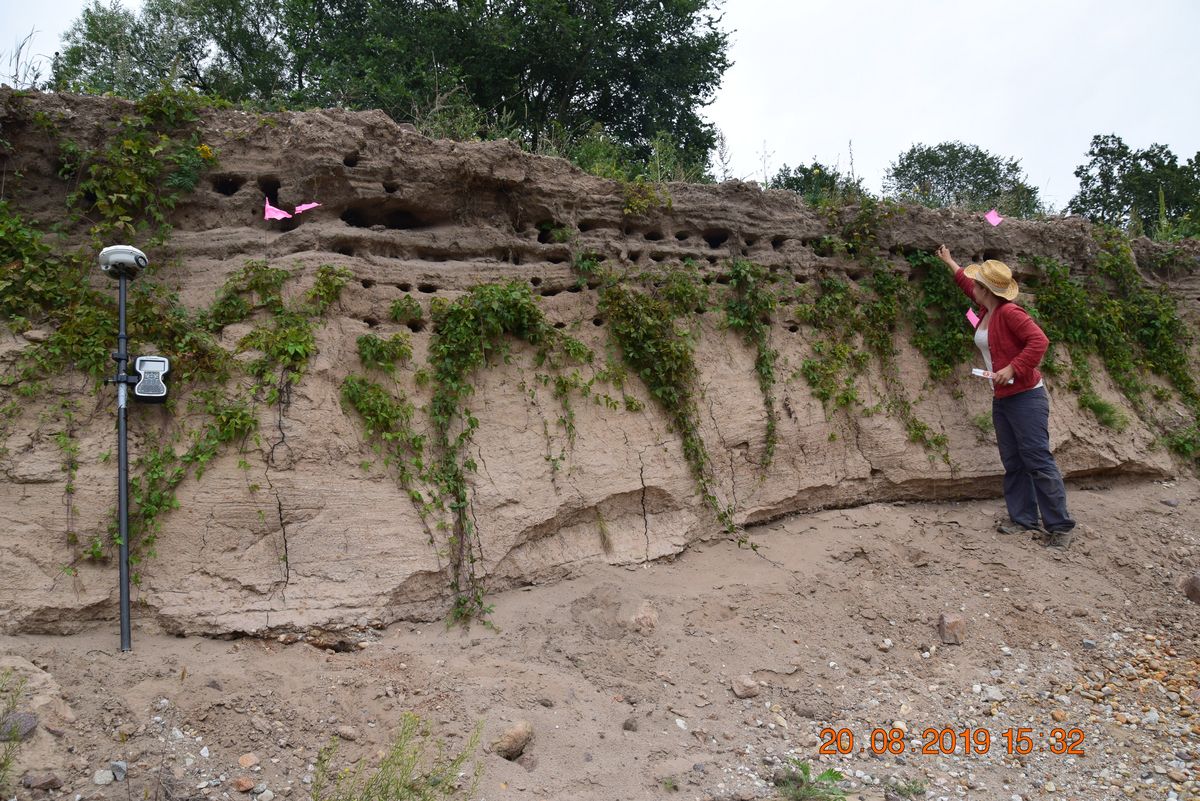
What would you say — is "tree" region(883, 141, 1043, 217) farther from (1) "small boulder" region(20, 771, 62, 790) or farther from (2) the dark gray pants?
(1) "small boulder" region(20, 771, 62, 790)

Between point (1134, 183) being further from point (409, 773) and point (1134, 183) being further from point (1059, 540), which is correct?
point (409, 773)

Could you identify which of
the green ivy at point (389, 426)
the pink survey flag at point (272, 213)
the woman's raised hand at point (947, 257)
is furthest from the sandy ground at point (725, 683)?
the pink survey flag at point (272, 213)

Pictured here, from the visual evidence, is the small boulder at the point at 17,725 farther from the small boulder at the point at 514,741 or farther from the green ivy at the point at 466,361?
the green ivy at the point at 466,361

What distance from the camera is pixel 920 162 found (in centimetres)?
1877

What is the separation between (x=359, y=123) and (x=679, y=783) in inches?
176

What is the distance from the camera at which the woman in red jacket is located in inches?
243

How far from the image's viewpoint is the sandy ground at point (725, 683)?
376cm

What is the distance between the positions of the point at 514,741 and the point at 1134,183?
15279mm

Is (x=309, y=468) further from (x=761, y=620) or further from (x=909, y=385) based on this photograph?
(x=909, y=385)

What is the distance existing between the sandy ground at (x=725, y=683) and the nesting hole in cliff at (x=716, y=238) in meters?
2.31

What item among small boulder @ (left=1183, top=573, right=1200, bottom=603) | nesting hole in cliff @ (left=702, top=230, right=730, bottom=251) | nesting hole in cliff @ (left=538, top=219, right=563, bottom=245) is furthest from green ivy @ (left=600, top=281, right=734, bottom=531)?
small boulder @ (left=1183, top=573, right=1200, bottom=603)

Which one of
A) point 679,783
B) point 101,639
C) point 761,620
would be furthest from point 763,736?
point 101,639

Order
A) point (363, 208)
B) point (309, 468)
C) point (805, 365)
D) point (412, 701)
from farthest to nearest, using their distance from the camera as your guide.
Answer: point (805, 365) < point (363, 208) < point (309, 468) < point (412, 701)

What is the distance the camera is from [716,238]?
6.82 m
